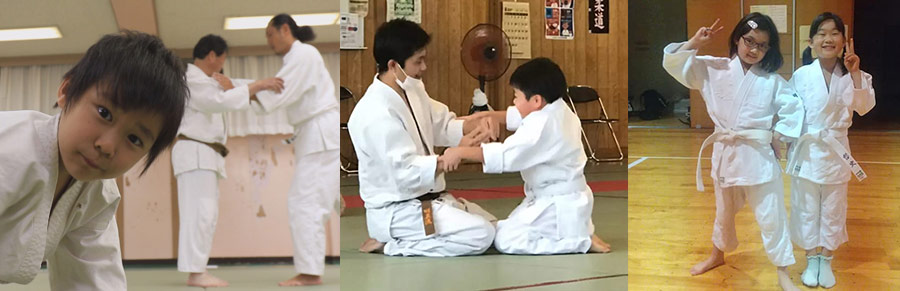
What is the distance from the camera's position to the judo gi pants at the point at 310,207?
1.01 metres

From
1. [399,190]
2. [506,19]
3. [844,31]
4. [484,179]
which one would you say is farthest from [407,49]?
[844,31]

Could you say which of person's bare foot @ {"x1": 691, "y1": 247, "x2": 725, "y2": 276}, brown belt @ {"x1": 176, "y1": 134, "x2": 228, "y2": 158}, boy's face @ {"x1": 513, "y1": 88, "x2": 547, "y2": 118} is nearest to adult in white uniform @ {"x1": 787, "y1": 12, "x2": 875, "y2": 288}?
person's bare foot @ {"x1": 691, "y1": 247, "x2": 725, "y2": 276}

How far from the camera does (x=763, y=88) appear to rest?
1.99 meters

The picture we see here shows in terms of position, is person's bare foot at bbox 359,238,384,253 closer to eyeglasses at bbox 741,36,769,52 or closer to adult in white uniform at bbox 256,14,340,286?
eyeglasses at bbox 741,36,769,52

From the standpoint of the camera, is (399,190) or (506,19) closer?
(506,19)

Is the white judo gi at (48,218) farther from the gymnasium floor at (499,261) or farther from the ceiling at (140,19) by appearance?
the gymnasium floor at (499,261)

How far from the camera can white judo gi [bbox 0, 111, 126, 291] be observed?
3.28ft

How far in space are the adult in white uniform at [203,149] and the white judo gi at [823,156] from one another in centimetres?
150

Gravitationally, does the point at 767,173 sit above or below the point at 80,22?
below

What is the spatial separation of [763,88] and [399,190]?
3.05 ft

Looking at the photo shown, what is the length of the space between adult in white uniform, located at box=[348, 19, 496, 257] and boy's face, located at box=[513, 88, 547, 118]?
98 millimetres

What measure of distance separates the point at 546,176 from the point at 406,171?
0.37 meters

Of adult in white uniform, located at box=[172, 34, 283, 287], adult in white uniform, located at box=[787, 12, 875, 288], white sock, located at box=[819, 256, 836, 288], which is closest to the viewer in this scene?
adult in white uniform, located at box=[172, 34, 283, 287]

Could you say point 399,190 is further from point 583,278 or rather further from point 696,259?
point 696,259
